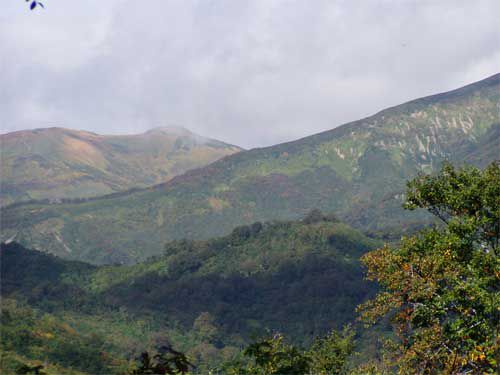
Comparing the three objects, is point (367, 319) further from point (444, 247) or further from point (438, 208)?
point (438, 208)

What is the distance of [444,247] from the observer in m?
40.8

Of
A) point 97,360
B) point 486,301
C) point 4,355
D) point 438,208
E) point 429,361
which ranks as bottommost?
point 97,360

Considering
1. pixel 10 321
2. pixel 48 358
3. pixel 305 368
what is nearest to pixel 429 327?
pixel 305 368

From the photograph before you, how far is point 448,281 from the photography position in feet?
123

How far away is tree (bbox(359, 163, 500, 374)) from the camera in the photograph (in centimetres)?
3300

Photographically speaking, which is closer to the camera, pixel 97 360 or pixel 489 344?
pixel 489 344

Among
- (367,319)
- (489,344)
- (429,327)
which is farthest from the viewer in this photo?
(367,319)

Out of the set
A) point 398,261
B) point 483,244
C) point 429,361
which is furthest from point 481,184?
point 429,361

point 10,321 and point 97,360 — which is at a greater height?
point 10,321

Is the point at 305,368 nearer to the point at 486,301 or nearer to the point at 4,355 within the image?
the point at 486,301

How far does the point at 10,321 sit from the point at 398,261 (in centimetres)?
13767

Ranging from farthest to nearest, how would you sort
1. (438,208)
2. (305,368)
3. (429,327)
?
(438,208) < (429,327) < (305,368)

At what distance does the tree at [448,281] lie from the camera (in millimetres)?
33000

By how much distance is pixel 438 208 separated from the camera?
4744cm
